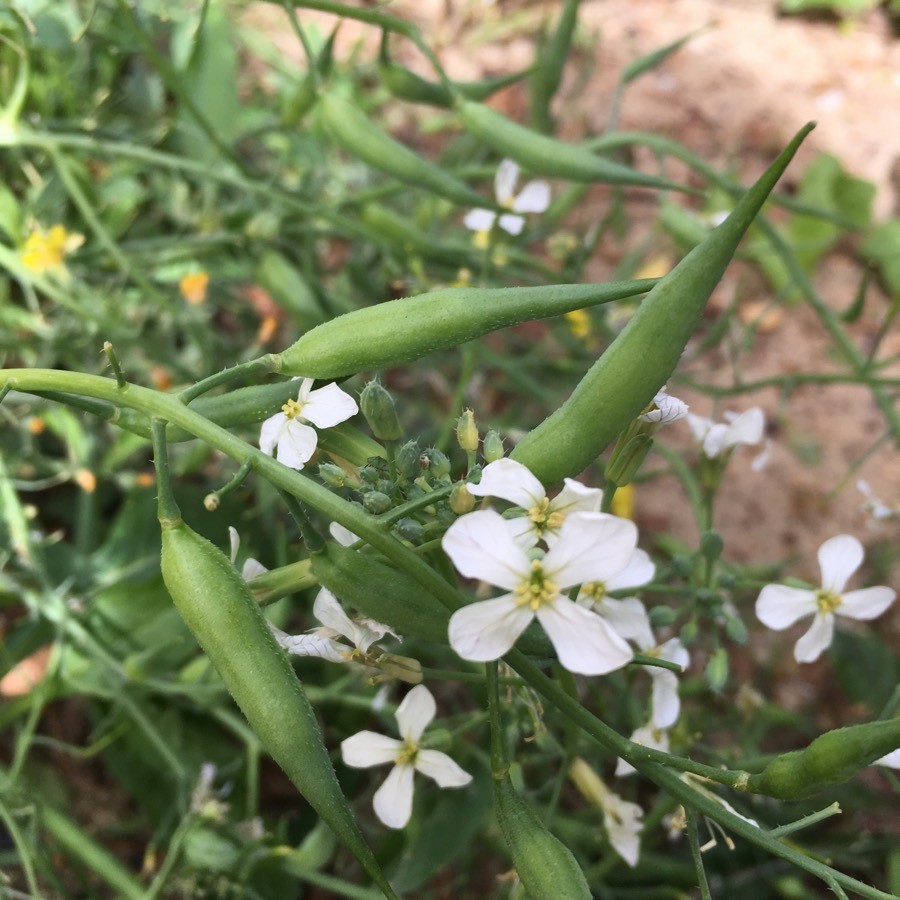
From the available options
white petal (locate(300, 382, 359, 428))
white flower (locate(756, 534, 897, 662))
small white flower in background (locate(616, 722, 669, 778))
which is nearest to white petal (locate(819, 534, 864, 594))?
white flower (locate(756, 534, 897, 662))

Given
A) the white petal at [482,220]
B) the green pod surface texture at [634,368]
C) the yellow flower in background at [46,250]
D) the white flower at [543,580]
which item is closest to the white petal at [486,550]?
the white flower at [543,580]

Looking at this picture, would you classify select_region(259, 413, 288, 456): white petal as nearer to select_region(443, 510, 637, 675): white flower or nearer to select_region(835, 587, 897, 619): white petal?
select_region(443, 510, 637, 675): white flower

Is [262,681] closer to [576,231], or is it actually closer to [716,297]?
[576,231]

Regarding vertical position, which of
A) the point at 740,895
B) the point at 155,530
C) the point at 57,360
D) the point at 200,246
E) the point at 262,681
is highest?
the point at 262,681

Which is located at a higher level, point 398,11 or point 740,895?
point 398,11

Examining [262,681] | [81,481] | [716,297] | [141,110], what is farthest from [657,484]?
[262,681]

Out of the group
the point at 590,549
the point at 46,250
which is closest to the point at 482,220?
the point at 46,250

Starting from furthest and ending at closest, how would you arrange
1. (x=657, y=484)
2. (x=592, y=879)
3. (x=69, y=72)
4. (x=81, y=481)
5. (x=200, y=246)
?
(x=657, y=484), (x=69, y=72), (x=200, y=246), (x=81, y=481), (x=592, y=879)
